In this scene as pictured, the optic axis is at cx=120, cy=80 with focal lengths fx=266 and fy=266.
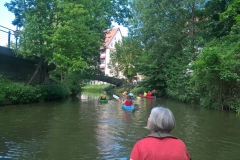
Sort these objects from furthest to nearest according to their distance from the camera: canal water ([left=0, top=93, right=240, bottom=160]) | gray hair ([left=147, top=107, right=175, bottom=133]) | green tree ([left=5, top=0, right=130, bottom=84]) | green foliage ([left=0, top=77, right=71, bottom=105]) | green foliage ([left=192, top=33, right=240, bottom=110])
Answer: green tree ([left=5, top=0, right=130, bottom=84])
green foliage ([left=0, top=77, right=71, bottom=105])
green foliage ([left=192, top=33, right=240, bottom=110])
canal water ([left=0, top=93, right=240, bottom=160])
gray hair ([left=147, top=107, right=175, bottom=133])

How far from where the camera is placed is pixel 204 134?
1073 cm

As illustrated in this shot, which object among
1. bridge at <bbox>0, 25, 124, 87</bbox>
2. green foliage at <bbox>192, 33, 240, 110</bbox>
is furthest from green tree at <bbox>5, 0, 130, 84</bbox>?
green foliage at <bbox>192, 33, 240, 110</bbox>

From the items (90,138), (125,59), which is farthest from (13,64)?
(125,59)

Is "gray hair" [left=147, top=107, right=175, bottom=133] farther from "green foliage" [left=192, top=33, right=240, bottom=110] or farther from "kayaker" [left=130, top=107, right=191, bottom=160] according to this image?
"green foliage" [left=192, top=33, right=240, bottom=110]

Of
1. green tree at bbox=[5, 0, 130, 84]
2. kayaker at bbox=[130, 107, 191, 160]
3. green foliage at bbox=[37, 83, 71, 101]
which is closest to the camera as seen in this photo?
kayaker at bbox=[130, 107, 191, 160]

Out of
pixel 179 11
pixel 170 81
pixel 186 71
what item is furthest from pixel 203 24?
pixel 170 81

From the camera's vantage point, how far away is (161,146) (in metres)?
2.63

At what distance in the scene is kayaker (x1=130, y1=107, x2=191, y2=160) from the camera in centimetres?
261

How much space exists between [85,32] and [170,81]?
13.1 meters

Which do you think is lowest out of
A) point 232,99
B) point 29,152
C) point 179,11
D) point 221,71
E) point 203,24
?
point 29,152

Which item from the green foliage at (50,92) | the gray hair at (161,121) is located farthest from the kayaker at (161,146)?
the green foliage at (50,92)

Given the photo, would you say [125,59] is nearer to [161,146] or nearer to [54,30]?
[54,30]

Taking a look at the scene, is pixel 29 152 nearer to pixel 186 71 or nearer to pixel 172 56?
pixel 186 71

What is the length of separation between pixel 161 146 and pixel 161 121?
280 millimetres
